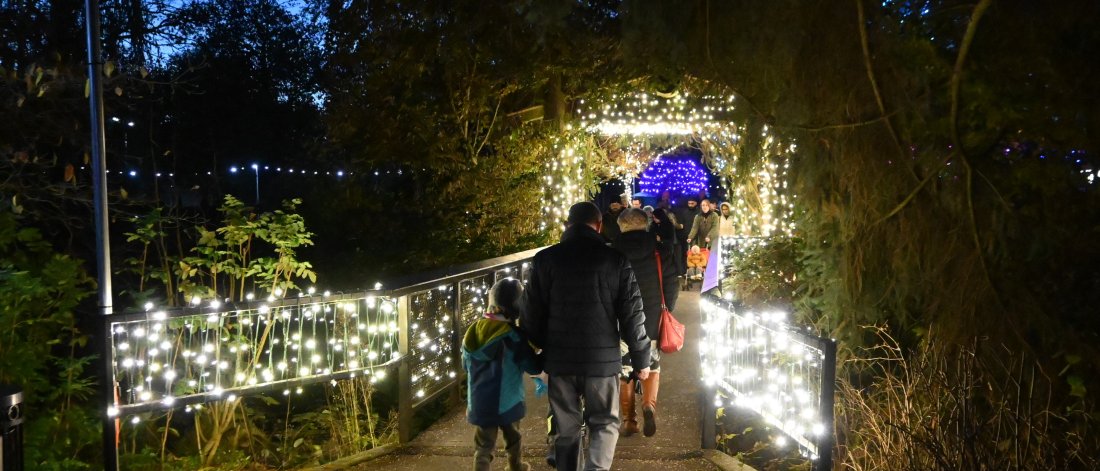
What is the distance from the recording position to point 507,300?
15.6 ft

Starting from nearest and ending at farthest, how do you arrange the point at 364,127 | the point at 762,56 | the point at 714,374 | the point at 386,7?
the point at 762,56 → the point at 714,374 → the point at 386,7 → the point at 364,127

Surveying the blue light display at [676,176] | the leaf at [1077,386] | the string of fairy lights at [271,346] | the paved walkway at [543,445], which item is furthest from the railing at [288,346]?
the blue light display at [676,176]

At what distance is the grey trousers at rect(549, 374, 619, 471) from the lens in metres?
4.57

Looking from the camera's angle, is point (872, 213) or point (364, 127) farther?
point (364, 127)

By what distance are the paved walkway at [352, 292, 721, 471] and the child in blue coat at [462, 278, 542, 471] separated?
1027mm

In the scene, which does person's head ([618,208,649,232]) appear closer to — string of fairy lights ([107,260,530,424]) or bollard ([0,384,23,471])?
string of fairy lights ([107,260,530,424])

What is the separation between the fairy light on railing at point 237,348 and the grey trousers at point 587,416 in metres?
2.03

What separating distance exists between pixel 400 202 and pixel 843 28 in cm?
1067

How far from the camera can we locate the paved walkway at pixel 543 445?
5.66 meters

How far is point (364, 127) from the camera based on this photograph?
13.3 metres

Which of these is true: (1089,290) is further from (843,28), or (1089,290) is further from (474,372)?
(474,372)

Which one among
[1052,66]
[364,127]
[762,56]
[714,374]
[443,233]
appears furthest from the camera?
[443,233]

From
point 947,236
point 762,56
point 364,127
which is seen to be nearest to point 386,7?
point 364,127

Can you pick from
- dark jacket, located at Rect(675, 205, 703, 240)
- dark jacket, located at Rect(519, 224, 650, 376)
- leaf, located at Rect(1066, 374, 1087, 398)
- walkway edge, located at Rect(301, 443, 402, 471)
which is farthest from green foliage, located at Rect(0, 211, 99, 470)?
dark jacket, located at Rect(675, 205, 703, 240)
